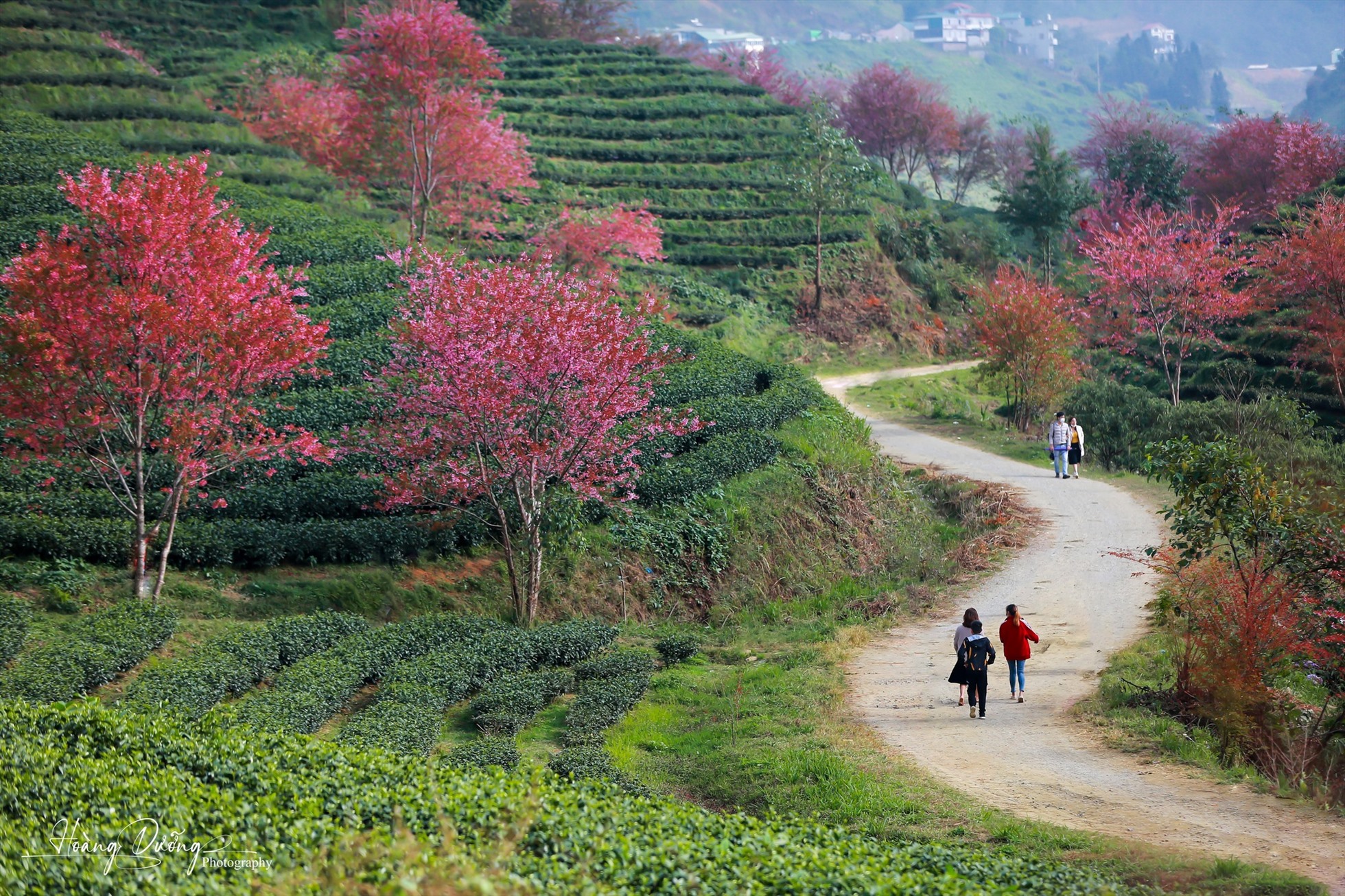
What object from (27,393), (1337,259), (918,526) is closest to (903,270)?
(1337,259)

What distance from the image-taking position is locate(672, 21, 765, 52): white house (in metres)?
158

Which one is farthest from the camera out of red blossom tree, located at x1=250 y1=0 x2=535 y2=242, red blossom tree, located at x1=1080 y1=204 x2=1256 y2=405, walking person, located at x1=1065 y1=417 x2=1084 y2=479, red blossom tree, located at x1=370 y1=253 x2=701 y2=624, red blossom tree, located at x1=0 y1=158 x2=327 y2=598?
red blossom tree, located at x1=1080 y1=204 x2=1256 y2=405

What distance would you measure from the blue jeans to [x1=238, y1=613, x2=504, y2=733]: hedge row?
47.6 ft

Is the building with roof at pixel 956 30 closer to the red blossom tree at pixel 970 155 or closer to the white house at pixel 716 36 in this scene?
the white house at pixel 716 36

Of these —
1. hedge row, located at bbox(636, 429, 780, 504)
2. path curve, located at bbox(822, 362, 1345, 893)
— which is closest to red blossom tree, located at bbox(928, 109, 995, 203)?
hedge row, located at bbox(636, 429, 780, 504)

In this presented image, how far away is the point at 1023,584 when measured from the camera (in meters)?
18.9

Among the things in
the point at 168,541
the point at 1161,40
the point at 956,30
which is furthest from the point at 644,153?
the point at 1161,40

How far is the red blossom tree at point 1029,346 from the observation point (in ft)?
101

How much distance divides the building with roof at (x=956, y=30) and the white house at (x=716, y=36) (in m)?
27.6

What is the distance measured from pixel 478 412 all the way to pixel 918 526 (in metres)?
10.5

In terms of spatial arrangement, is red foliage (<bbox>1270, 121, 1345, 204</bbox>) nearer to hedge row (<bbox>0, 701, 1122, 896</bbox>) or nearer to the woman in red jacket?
the woman in red jacket

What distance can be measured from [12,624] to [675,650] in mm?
8391

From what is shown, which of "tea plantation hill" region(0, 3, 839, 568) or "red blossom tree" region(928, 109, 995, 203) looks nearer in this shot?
"tea plantation hill" region(0, 3, 839, 568)

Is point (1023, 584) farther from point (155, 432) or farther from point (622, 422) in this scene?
point (155, 432)
